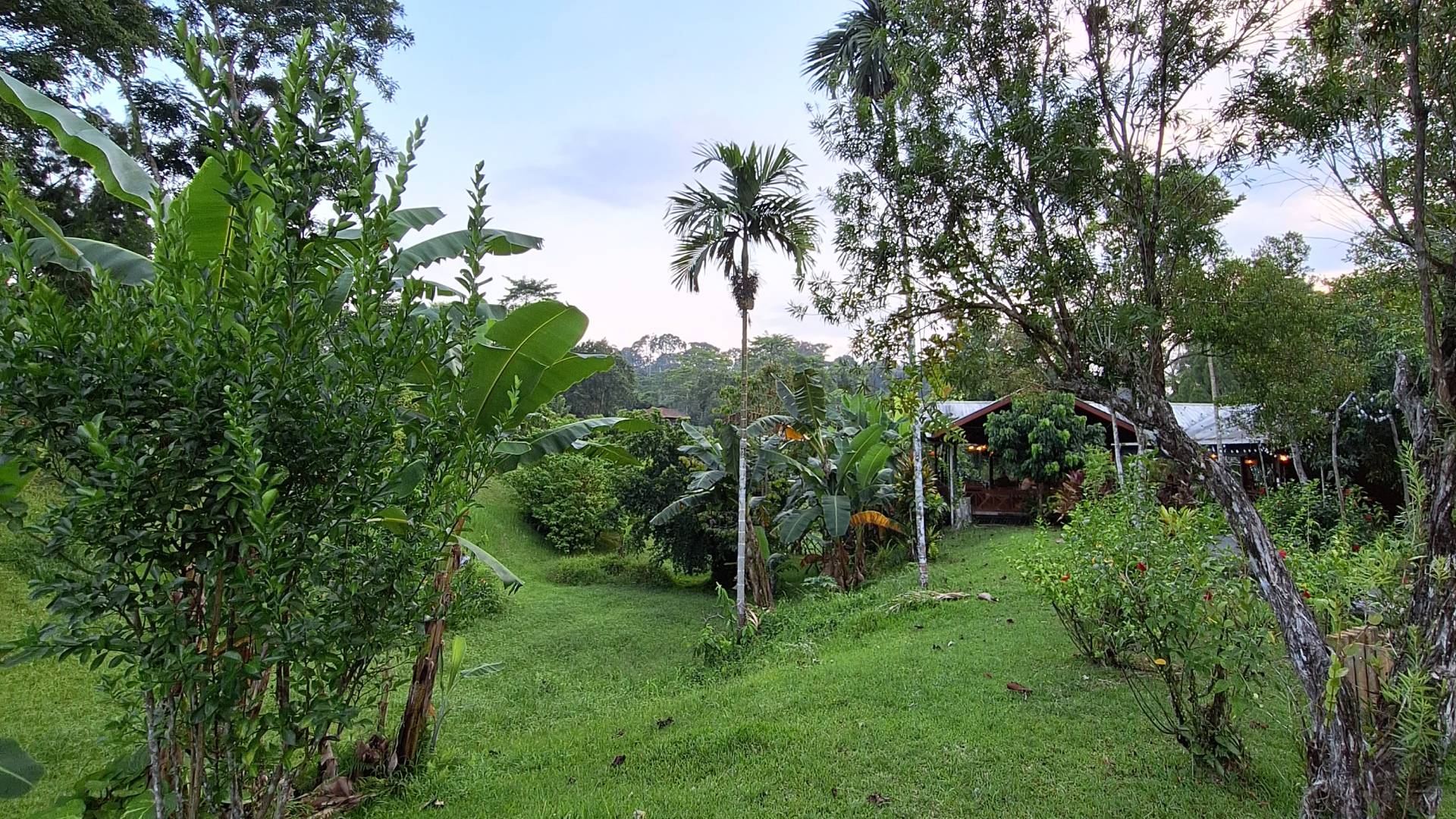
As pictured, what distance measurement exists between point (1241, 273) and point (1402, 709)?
7.71m

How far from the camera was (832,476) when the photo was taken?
32.5 feet

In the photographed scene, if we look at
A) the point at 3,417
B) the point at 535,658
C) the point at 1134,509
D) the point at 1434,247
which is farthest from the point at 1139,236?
the point at 535,658

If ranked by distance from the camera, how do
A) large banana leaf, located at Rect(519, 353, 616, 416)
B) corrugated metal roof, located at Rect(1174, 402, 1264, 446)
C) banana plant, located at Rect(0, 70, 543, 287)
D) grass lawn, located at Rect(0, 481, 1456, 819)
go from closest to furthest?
banana plant, located at Rect(0, 70, 543, 287) < grass lawn, located at Rect(0, 481, 1456, 819) < large banana leaf, located at Rect(519, 353, 616, 416) < corrugated metal roof, located at Rect(1174, 402, 1264, 446)

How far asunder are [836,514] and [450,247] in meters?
6.48

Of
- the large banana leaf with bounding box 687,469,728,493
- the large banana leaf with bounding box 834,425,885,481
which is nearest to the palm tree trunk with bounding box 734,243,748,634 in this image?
the large banana leaf with bounding box 687,469,728,493

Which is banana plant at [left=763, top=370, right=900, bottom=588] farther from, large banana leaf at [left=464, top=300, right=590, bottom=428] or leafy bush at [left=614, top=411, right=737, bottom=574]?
large banana leaf at [left=464, top=300, right=590, bottom=428]

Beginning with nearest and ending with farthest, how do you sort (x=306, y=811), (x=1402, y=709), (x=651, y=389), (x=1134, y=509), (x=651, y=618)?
(x=1402, y=709)
(x=306, y=811)
(x=1134, y=509)
(x=651, y=618)
(x=651, y=389)

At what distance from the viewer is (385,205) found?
177cm

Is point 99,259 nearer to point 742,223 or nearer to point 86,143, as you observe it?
point 86,143

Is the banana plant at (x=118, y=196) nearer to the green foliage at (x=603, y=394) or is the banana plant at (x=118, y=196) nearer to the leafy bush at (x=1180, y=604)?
the leafy bush at (x=1180, y=604)

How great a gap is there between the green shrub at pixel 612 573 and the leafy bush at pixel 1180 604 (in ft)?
30.7

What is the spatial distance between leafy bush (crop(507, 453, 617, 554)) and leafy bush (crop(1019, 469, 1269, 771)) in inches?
459

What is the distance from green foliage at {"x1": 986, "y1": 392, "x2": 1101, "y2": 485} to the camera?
13.4 meters

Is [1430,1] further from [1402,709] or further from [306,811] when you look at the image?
[306,811]
